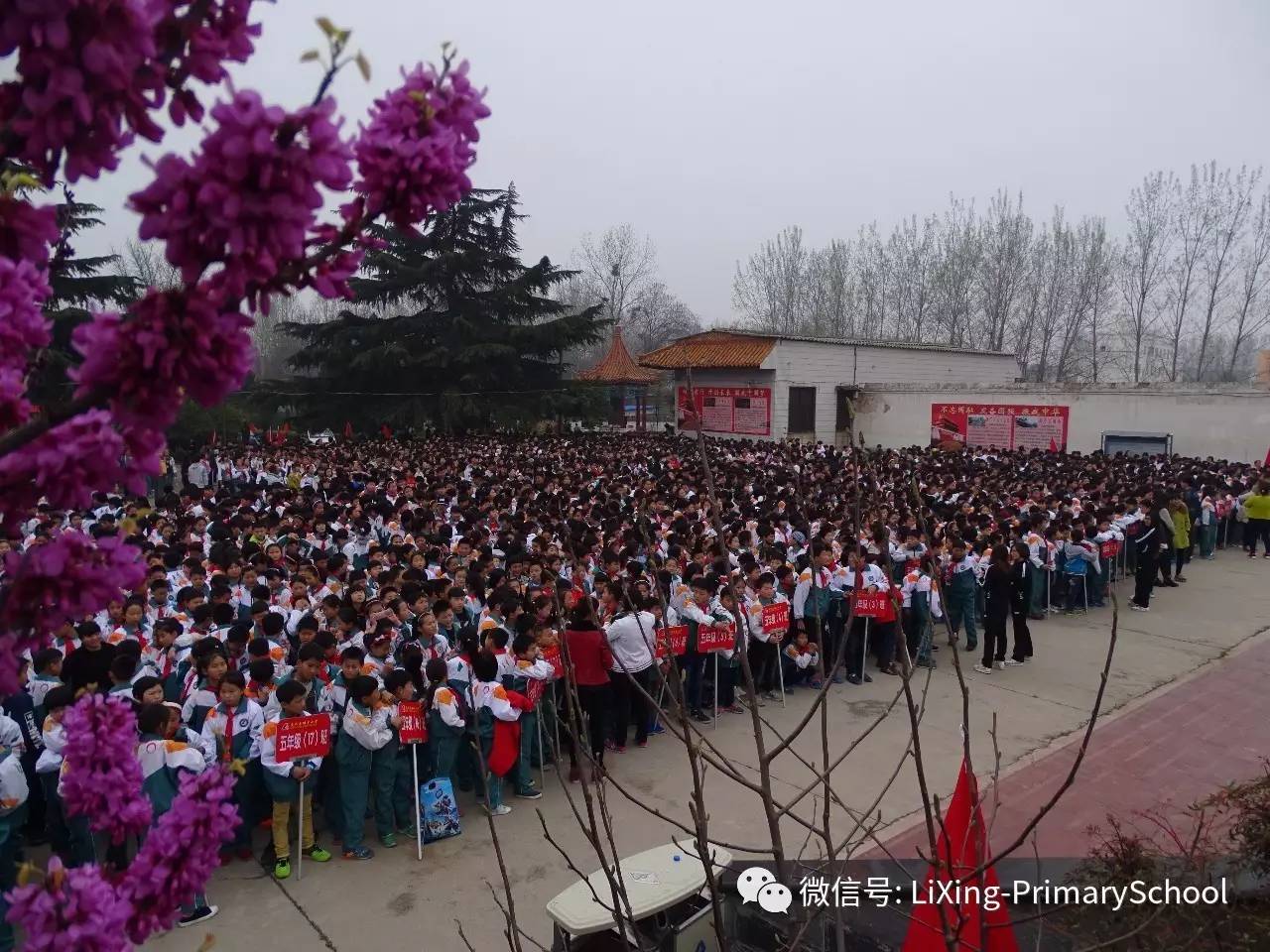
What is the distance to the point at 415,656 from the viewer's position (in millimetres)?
6328

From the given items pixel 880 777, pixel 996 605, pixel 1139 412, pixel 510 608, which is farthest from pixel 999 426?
pixel 510 608

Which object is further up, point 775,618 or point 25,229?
point 25,229

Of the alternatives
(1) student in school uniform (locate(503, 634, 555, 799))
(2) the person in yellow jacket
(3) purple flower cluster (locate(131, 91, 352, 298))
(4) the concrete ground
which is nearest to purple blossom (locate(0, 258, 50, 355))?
(3) purple flower cluster (locate(131, 91, 352, 298))

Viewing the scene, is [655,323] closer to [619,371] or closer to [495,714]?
[619,371]

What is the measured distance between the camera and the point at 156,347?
112 centimetres

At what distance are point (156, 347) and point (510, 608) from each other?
20.6 feet

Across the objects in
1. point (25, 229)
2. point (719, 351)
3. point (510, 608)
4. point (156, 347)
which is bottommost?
point (510, 608)

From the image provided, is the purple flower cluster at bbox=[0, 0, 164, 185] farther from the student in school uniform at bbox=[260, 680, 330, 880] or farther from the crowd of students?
the student in school uniform at bbox=[260, 680, 330, 880]

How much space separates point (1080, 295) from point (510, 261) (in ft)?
91.4

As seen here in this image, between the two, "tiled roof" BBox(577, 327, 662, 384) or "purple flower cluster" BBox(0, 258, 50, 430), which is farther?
"tiled roof" BBox(577, 327, 662, 384)

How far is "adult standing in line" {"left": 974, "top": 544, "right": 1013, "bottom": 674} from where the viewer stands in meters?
8.77

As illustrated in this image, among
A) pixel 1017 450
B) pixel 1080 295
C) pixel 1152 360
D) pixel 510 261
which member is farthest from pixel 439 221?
pixel 1152 360

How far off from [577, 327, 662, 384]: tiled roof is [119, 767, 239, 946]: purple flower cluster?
32.2 meters

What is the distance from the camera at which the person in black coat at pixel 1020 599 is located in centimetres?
899
